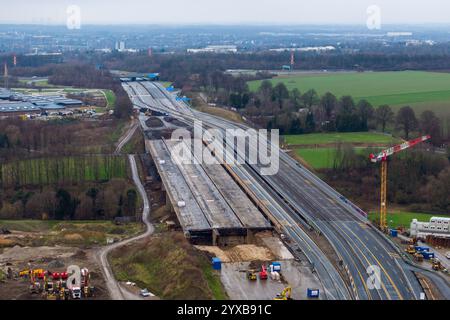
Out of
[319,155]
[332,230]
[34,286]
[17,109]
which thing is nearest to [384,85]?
[319,155]

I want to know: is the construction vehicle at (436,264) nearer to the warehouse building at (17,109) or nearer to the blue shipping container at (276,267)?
the blue shipping container at (276,267)

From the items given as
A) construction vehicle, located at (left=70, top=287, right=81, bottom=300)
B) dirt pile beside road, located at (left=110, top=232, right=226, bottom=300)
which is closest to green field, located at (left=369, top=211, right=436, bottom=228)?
dirt pile beside road, located at (left=110, top=232, right=226, bottom=300)

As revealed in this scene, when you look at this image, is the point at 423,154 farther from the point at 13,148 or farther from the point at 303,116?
the point at 13,148

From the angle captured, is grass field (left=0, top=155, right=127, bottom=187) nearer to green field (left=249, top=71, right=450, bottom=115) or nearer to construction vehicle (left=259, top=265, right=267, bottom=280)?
construction vehicle (left=259, top=265, right=267, bottom=280)

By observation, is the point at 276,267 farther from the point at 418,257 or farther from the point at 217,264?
the point at 418,257

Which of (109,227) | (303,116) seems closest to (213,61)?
(303,116)

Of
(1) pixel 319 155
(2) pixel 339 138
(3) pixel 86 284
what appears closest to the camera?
(3) pixel 86 284
